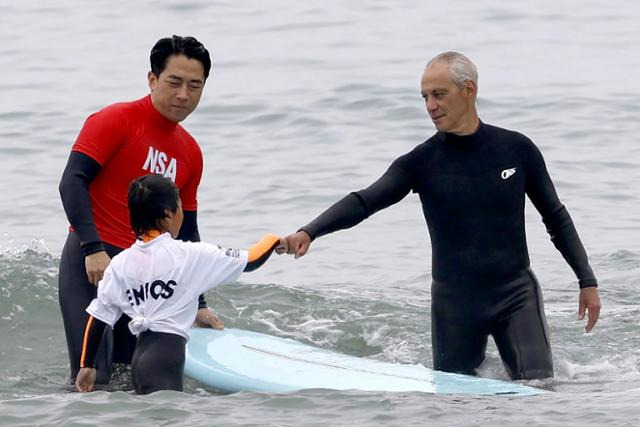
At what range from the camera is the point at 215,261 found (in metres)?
6.38

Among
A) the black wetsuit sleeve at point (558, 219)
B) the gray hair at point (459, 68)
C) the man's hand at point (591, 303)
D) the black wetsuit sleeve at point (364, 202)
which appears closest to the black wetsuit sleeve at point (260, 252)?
the black wetsuit sleeve at point (364, 202)

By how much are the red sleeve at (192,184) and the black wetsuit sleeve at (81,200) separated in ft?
1.83

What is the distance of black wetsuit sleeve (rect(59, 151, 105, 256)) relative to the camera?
6691mm

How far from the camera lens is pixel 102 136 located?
6820 mm

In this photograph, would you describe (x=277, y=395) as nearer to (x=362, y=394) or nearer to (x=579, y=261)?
(x=362, y=394)

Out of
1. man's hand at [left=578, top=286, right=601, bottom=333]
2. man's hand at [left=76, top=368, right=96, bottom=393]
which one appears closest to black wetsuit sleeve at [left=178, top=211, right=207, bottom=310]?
man's hand at [left=76, top=368, right=96, bottom=393]

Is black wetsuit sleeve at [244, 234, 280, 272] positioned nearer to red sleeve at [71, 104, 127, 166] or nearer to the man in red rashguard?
the man in red rashguard

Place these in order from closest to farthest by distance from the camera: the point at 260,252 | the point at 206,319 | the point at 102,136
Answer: the point at 260,252 → the point at 102,136 → the point at 206,319

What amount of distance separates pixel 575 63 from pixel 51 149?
7.70 meters

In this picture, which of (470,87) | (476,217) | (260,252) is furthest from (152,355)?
(470,87)

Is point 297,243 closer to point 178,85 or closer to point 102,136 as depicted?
point 178,85

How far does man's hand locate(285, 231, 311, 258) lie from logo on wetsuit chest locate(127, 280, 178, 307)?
79 cm

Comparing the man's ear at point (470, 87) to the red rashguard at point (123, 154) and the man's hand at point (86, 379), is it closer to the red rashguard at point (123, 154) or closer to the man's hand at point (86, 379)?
the red rashguard at point (123, 154)

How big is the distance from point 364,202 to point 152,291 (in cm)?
135
